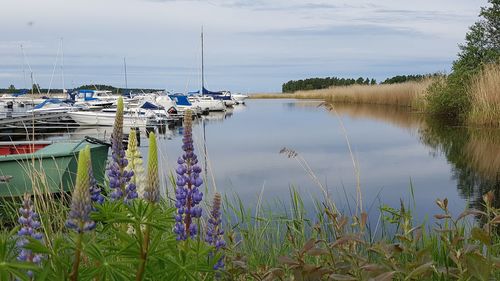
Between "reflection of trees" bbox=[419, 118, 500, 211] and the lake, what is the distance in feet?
0.09

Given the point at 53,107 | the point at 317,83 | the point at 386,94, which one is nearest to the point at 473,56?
the point at 386,94

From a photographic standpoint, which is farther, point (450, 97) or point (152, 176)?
point (450, 97)

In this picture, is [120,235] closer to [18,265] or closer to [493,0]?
[18,265]

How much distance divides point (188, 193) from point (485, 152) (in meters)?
18.5

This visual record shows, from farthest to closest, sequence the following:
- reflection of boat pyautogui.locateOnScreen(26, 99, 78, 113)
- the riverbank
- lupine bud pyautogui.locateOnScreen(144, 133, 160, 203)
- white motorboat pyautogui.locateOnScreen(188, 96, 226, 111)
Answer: white motorboat pyautogui.locateOnScreen(188, 96, 226, 111), reflection of boat pyautogui.locateOnScreen(26, 99, 78, 113), the riverbank, lupine bud pyautogui.locateOnScreen(144, 133, 160, 203)

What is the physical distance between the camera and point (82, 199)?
1.68 metres

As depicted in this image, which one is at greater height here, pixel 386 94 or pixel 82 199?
pixel 82 199

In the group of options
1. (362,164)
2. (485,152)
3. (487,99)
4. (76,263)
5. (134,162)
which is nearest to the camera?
(76,263)

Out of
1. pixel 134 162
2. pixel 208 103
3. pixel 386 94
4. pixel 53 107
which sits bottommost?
pixel 208 103

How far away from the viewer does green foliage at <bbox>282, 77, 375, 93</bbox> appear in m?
103

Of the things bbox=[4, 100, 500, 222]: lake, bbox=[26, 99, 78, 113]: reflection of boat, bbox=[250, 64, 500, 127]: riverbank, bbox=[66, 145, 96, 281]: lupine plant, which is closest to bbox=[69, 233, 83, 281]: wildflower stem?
bbox=[66, 145, 96, 281]: lupine plant

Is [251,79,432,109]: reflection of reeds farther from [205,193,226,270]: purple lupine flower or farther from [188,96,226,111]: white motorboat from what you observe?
[205,193,226,270]: purple lupine flower

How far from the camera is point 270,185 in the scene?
581 inches

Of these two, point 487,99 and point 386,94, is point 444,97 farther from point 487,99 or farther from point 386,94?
point 386,94
